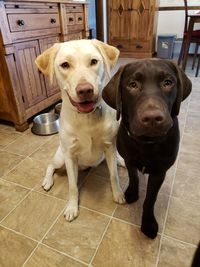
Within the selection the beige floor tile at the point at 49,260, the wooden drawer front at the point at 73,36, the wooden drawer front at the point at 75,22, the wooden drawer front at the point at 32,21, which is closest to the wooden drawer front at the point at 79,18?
the wooden drawer front at the point at 75,22

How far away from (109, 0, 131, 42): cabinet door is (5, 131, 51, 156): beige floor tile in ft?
11.7

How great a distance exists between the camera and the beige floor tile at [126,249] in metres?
0.96

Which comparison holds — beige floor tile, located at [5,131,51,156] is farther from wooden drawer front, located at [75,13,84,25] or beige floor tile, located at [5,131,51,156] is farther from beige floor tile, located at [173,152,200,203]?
wooden drawer front, located at [75,13,84,25]

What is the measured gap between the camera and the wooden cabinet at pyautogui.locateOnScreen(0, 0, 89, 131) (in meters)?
1.71

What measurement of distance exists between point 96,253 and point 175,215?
47cm

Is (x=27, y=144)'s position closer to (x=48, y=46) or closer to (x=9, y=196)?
(x=9, y=196)

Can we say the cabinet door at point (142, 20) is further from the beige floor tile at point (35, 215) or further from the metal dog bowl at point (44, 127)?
the beige floor tile at point (35, 215)

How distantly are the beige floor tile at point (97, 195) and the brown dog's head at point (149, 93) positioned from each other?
0.59 meters

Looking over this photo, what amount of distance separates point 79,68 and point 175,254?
3.13ft

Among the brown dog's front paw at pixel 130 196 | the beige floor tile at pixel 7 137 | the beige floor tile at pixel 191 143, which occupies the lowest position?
the beige floor tile at pixel 7 137

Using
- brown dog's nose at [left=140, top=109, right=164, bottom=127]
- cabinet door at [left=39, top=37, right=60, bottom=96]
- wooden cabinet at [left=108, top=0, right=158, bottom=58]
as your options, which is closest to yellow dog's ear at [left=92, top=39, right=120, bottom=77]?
brown dog's nose at [left=140, top=109, right=164, bottom=127]

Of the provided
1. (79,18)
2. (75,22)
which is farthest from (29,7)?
(79,18)

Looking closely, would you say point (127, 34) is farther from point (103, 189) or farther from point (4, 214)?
point (4, 214)

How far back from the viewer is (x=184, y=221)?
114 cm
